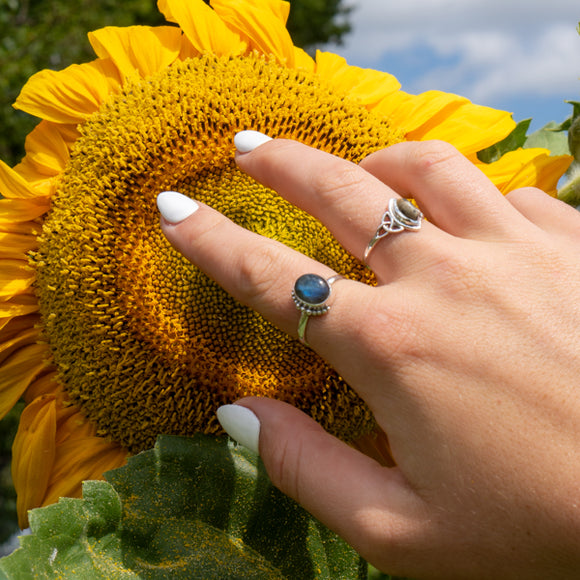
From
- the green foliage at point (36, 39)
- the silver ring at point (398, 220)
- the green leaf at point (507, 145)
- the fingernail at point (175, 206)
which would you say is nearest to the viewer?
the silver ring at point (398, 220)

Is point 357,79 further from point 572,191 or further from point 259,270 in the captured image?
point 259,270

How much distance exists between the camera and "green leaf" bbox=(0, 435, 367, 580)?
136cm

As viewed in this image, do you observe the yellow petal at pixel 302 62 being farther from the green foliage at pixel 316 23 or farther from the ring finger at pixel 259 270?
the green foliage at pixel 316 23

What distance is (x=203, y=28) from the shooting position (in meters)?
1.63

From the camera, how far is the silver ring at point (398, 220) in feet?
4.24

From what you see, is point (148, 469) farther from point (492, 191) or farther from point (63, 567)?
point (492, 191)

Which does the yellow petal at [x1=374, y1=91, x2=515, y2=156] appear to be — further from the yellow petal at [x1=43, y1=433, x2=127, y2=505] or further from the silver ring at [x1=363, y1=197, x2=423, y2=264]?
the yellow petal at [x1=43, y1=433, x2=127, y2=505]

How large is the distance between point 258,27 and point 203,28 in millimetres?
130

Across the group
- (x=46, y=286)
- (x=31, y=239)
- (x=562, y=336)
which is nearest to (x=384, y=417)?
(x=562, y=336)

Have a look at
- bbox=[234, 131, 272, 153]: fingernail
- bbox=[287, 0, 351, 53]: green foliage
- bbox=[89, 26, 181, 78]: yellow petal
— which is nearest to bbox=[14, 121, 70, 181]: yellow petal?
bbox=[89, 26, 181, 78]: yellow petal

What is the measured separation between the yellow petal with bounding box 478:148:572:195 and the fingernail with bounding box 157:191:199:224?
2.40 ft

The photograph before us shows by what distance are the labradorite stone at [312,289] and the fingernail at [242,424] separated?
27cm

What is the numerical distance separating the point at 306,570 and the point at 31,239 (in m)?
0.98

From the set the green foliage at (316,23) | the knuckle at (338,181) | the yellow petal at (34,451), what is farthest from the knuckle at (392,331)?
the green foliage at (316,23)
